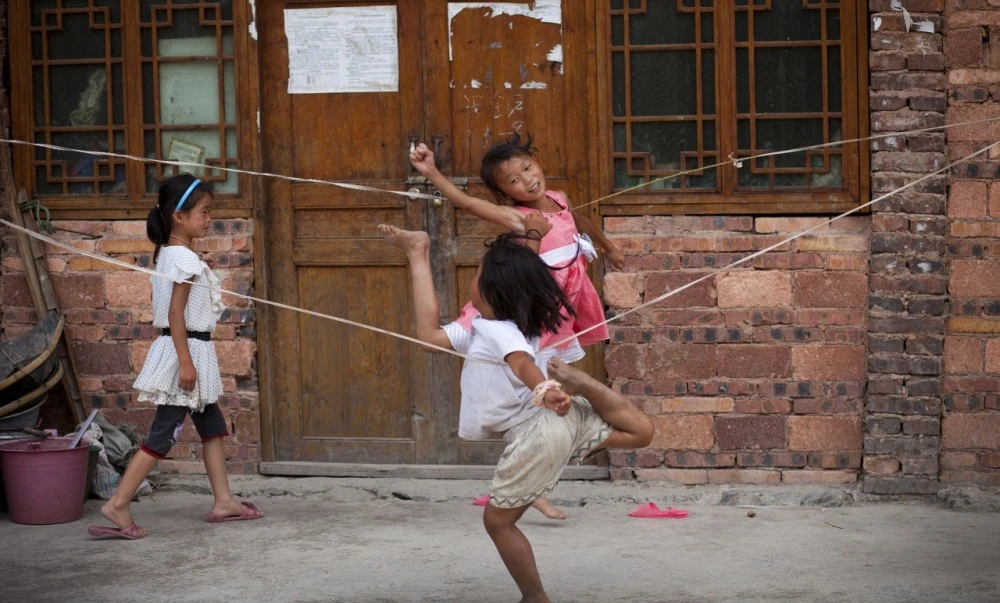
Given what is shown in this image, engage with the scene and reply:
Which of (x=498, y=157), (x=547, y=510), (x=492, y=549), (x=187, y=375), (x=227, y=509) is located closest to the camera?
(x=498, y=157)

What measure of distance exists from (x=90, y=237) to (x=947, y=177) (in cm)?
409

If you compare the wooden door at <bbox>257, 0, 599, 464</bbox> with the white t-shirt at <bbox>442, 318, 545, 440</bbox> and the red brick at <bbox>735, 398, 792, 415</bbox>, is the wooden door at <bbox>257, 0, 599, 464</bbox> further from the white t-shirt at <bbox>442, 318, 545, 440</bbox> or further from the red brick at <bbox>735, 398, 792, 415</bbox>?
the white t-shirt at <bbox>442, 318, 545, 440</bbox>

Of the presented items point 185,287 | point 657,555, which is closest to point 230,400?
point 185,287

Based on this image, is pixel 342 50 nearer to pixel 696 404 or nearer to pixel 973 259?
pixel 696 404

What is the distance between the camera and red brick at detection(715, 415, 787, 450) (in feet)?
20.4

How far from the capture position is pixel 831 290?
614 cm

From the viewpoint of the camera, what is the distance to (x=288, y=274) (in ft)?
21.6

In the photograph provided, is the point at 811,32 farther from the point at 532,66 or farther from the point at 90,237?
the point at 90,237

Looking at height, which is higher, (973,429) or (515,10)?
(515,10)

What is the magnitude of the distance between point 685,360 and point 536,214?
161cm

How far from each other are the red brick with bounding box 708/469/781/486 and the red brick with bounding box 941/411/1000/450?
0.80 m

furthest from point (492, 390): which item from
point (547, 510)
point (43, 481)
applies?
point (43, 481)

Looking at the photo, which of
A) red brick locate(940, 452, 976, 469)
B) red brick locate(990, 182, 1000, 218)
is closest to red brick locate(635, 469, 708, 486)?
red brick locate(940, 452, 976, 469)

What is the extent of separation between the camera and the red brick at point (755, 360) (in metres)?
6.19
